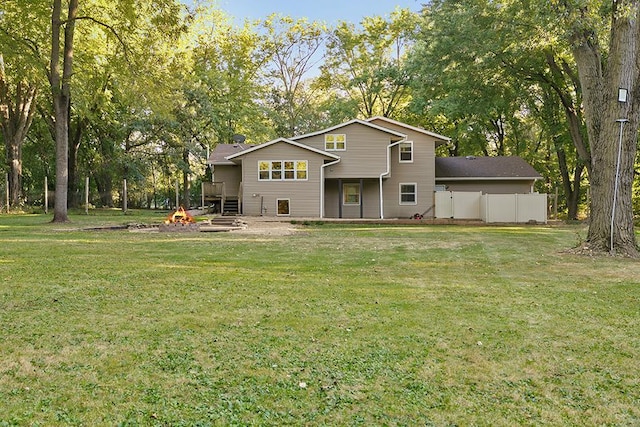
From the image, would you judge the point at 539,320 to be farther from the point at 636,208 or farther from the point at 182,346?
the point at 636,208

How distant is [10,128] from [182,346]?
29.6 meters

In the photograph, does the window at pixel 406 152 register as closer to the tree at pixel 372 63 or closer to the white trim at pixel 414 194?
the white trim at pixel 414 194

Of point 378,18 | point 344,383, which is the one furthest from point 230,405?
point 378,18

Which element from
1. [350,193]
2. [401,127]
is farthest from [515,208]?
[350,193]

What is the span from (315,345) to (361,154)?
20799 mm

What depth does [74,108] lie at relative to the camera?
29.1m

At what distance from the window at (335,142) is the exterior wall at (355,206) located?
1.98 metres

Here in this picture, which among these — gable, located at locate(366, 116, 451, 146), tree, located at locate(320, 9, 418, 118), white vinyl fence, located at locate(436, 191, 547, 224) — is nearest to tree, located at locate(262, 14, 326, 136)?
tree, located at locate(320, 9, 418, 118)

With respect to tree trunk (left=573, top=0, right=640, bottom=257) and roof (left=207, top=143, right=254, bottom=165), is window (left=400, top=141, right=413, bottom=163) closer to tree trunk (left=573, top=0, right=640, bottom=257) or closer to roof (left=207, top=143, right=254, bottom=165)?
roof (left=207, top=143, right=254, bottom=165)

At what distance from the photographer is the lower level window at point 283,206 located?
2362cm

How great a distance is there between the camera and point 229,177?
86.1 ft

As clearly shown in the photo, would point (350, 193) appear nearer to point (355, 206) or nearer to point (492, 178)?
point (355, 206)

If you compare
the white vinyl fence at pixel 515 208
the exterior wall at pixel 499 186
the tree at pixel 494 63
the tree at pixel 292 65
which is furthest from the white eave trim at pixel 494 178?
the tree at pixel 292 65

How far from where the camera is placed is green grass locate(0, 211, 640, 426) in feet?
9.13
